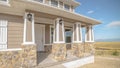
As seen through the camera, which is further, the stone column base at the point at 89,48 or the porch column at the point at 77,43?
the stone column base at the point at 89,48

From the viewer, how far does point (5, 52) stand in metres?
6.08

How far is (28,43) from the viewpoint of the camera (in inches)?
263

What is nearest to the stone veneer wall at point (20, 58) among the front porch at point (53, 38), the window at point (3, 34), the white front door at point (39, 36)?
the front porch at point (53, 38)

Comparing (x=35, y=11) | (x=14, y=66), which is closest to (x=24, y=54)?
(x=14, y=66)

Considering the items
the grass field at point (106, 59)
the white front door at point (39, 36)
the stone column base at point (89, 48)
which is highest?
the white front door at point (39, 36)

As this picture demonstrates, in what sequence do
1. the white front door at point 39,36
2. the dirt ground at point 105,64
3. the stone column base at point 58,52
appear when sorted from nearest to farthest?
the stone column base at point 58,52 → the dirt ground at point 105,64 → the white front door at point 39,36

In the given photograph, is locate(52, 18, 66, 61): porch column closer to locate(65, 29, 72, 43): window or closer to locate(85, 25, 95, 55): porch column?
locate(85, 25, 95, 55): porch column

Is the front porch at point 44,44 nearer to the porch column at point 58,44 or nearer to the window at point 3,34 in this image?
the porch column at point 58,44

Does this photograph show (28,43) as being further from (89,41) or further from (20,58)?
(89,41)

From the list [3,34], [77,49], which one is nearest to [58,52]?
[77,49]

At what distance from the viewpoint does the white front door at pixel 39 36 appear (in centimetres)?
1099

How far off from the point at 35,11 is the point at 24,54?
2502 millimetres

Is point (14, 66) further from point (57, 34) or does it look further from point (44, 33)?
point (44, 33)

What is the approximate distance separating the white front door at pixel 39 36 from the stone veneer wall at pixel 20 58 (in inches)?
→ 166
